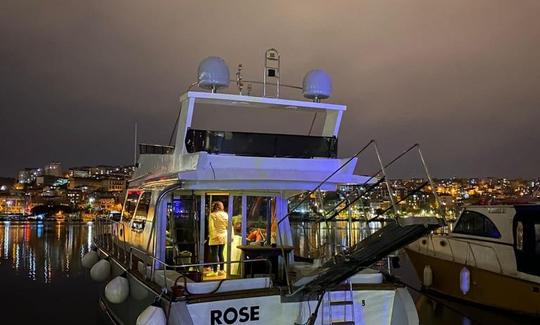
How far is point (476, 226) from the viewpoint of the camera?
15711 mm

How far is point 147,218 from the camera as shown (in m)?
10.4

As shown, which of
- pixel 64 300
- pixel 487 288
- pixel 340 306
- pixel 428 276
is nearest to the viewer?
pixel 340 306

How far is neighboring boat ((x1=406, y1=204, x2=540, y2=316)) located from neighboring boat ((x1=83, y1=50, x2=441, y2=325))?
7.24 meters

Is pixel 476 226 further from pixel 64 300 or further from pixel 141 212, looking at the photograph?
pixel 64 300

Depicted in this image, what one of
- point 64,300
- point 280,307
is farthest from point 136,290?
point 64,300

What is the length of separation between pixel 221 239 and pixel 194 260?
0.66m

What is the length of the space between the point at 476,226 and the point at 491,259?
153 cm

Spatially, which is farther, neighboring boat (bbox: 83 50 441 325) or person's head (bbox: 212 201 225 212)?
person's head (bbox: 212 201 225 212)

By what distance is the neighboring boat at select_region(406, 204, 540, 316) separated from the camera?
1337 cm

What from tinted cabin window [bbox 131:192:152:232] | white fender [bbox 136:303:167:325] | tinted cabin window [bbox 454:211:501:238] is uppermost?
tinted cabin window [bbox 131:192:152:232]

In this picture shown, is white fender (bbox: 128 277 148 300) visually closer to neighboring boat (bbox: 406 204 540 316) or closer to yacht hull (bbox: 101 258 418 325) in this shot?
yacht hull (bbox: 101 258 418 325)

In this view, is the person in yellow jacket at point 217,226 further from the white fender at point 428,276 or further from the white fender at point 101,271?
the white fender at point 428,276

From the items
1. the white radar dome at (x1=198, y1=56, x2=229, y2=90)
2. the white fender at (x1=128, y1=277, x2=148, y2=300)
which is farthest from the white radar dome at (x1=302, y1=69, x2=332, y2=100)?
the white fender at (x1=128, y1=277, x2=148, y2=300)

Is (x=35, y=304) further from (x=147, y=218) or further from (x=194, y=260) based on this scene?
(x=194, y=260)
